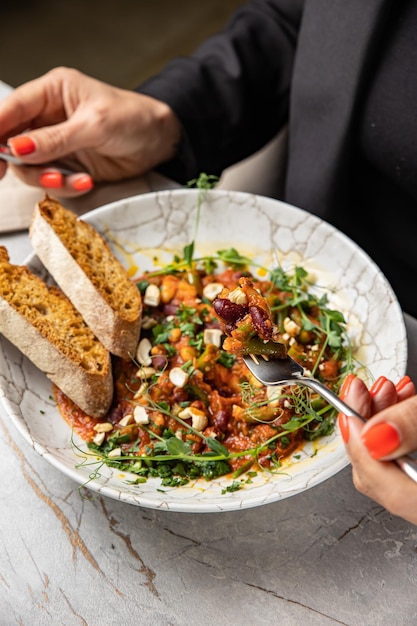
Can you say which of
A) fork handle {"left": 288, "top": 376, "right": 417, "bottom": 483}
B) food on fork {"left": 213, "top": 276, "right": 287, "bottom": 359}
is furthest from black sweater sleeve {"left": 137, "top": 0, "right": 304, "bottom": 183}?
fork handle {"left": 288, "top": 376, "right": 417, "bottom": 483}

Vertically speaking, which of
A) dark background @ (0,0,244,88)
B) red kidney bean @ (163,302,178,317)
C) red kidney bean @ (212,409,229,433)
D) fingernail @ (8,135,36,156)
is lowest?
dark background @ (0,0,244,88)

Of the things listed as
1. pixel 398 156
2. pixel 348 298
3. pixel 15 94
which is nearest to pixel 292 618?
pixel 348 298

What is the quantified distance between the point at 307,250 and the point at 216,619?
0.95 m

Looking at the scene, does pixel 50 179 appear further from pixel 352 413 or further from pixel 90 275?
pixel 352 413

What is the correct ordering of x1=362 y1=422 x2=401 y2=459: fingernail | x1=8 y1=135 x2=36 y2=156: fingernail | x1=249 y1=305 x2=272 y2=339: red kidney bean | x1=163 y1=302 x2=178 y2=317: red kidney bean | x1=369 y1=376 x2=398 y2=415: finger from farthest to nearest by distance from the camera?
x1=8 y1=135 x2=36 y2=156: fingernail → x1=163 y1=302 x2=178 y2=317: red kidney bean → x1=249 y1=305 x2=272 y2=339: red kidney bean → x1=369 y1=376 x2=398 y2=415: finger → x1=362 y1=422 x2=401 y2=459: fingernail

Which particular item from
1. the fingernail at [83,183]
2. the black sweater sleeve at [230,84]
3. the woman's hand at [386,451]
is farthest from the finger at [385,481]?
the black sweater sleeve at [230,84]

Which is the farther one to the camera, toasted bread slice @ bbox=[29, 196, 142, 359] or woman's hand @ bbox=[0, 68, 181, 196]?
woman's hand @ bbox=[0, 68, 181, 196]

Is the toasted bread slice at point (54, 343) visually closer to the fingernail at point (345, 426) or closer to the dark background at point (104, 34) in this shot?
the fingernail at point (345, 426)

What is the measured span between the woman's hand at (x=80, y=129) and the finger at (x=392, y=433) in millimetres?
1260

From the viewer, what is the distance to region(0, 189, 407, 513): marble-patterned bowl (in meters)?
1.35

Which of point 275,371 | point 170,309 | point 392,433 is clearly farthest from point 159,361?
point 392,433

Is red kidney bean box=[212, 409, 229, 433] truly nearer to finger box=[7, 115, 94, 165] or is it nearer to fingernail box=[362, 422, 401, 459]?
fingernail box=[362, 422, 401, 459]

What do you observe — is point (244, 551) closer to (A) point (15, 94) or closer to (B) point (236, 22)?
(A) point (15, 94)

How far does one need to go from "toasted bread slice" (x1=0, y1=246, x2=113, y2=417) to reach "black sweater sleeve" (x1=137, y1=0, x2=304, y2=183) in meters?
0.77
